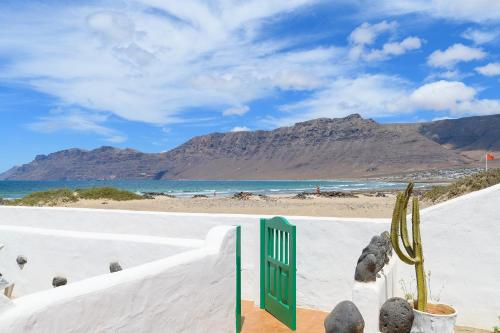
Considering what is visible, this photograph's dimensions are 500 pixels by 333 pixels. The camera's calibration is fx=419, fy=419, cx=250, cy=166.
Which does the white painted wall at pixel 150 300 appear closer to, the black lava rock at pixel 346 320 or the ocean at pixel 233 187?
the black lava rock at pixel 346 320

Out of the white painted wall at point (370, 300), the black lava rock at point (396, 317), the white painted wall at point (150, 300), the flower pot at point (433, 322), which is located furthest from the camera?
the white painted wall at point (370, 300)

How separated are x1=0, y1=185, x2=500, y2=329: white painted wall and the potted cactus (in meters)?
1.12

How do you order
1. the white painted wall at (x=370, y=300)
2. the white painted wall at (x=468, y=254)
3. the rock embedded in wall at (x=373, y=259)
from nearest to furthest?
the white painted wall at (x=370, y=300) < the rock embedded in wall at (x=373, y=259) < the white painted wall at (x=468, y=254)

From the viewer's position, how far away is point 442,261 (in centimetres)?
664

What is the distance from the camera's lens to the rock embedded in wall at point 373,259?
18.0 feet

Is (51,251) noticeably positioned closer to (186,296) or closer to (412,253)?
(186,296)

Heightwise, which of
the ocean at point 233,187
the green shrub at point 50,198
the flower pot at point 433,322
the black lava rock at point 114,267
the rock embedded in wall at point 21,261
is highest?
the ocean at point 233,187

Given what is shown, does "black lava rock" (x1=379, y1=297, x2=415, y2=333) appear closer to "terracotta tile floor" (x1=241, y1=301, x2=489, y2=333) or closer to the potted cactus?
the potted cactus

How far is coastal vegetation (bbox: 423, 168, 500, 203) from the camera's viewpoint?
40.7ft

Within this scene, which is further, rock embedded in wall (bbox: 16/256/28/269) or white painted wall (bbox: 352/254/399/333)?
rock embedded in wall (bbox: 16/256/28/269)

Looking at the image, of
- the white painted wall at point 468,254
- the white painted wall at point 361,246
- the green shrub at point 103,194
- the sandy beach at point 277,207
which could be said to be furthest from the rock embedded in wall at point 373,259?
the green shrub at point 103,194

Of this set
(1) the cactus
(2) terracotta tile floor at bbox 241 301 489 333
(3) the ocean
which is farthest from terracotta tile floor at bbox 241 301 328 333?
(3) the ocean

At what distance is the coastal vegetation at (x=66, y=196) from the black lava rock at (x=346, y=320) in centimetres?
2599

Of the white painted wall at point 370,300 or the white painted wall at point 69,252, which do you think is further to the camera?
the white painted wall at point 69,252
